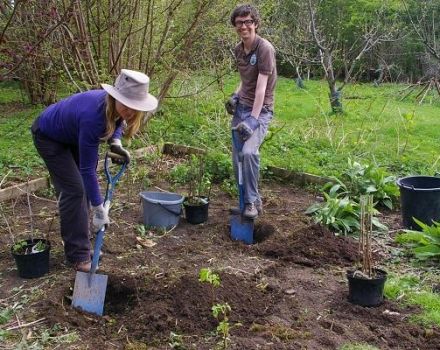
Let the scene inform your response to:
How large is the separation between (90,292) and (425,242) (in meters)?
2.79

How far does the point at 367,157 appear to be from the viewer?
795cm

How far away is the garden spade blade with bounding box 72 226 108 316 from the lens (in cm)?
394

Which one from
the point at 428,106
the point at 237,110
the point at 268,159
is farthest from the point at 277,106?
the point at 237,110

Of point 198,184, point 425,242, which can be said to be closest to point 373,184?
point 425,242

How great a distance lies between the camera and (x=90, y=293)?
3957mm

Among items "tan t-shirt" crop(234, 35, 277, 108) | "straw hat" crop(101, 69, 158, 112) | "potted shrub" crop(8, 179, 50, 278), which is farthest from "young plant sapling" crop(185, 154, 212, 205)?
"straw hat" crop(101, 69, 158, 112)

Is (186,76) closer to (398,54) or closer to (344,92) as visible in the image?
(344,92)

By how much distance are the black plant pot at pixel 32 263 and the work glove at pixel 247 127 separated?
1957 millimetres

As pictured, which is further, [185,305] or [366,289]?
[366,289]

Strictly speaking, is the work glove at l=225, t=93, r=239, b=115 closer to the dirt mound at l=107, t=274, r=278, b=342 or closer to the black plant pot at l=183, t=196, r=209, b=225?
the black plant pot at l=183, t=196, r=209, b=225

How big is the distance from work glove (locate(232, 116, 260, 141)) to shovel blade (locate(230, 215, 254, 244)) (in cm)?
74

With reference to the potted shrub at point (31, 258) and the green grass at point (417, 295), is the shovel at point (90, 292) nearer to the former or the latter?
the potted shrub at point (31, 258)

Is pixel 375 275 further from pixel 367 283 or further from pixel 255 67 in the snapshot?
pixel 255 67

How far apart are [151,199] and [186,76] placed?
14.2 feet
